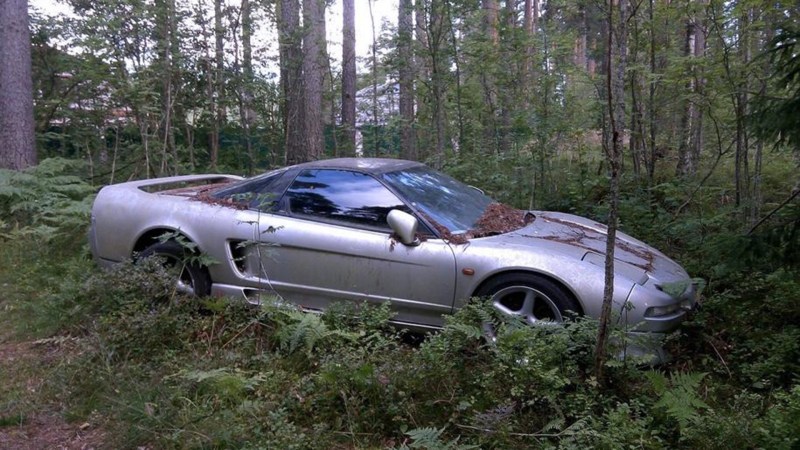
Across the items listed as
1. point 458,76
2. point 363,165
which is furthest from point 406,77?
point 363,165

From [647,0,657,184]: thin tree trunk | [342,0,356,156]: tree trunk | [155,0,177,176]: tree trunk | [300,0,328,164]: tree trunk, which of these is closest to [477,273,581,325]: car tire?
[647,0,657,184]: thin tree trunk

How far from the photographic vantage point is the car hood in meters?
4.29

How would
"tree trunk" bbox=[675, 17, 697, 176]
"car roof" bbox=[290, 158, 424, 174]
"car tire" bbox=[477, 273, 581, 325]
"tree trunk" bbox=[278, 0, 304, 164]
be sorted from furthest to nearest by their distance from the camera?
"tree trunk" bbox=[278, 0, 304, 164]
"tree trunk" bbox=[675, 17, 697, 176]
"car roof" bbox=[290, 158, 424, 174]
"car tire" bbox=[477, 273, 581, 325]

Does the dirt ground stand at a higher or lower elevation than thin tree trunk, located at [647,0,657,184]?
lower

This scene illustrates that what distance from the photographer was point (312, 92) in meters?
11.7

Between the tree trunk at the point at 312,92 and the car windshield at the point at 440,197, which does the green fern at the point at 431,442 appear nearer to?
the car windshield at the point at 440,197

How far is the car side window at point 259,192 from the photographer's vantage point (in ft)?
16.5

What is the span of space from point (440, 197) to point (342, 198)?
0.89 metres

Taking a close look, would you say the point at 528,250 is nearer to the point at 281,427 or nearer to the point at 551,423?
the point at 551,423

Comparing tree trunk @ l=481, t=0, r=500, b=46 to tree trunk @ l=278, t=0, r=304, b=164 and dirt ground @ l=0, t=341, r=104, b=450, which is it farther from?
dirt ground @ l=0, t=341, r=104, b=450

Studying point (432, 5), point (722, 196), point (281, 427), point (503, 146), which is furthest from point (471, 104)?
point (281, 427)

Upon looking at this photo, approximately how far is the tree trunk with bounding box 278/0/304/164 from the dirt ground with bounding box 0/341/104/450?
7377mm

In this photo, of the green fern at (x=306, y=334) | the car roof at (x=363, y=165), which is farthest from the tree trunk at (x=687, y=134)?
the green fern at (x=306, y=334)

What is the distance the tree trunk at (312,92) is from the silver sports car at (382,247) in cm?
590
